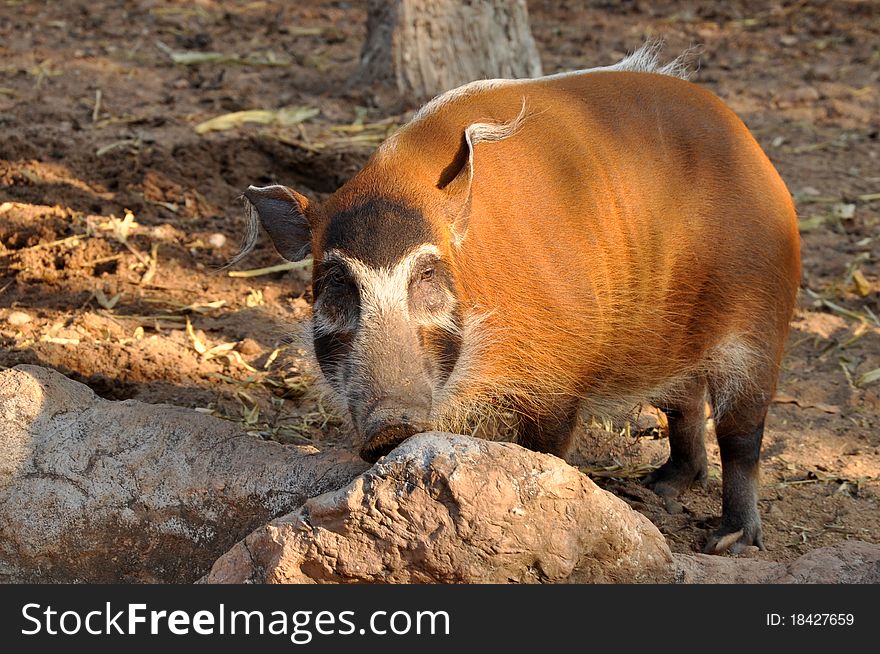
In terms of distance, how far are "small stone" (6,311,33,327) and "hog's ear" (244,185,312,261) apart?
1.69 metres

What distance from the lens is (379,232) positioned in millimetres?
3613

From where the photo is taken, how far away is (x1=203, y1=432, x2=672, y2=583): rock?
2926 mm

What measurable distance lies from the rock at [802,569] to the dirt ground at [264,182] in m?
1.06

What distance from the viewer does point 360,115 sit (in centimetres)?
803

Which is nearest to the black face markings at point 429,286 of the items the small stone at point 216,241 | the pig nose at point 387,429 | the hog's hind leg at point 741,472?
the pig nose at point 387,429

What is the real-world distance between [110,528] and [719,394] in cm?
244

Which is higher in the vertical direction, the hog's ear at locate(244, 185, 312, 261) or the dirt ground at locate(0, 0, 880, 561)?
the hog's ear at locate(244, 185, 312, 261)

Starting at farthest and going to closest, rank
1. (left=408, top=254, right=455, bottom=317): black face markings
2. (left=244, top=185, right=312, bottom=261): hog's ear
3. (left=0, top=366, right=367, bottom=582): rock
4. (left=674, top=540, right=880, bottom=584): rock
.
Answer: (left=244, top=185, right=312, bottom=261): hog's ear, (left=408, top=254, right=455, bottom=317): black face markings, (left=0, top=366, right=367, bottom=582): rock, (left=674, top=540, right=880, bottom=584): rock

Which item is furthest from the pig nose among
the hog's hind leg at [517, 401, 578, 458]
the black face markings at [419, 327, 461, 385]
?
the hog's hind leg at [517, 401, 578, 458]

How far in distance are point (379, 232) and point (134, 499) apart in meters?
1.16

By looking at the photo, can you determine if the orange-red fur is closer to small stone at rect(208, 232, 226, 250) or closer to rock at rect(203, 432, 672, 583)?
rock at rect(203, 432, 672, 583)

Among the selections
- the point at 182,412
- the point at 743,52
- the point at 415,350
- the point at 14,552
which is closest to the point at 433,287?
the point at 415,350

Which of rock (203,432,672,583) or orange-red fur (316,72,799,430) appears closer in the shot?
rock (203,432,672,583)

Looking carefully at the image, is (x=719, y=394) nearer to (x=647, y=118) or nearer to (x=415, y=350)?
(x=647, y=118)
